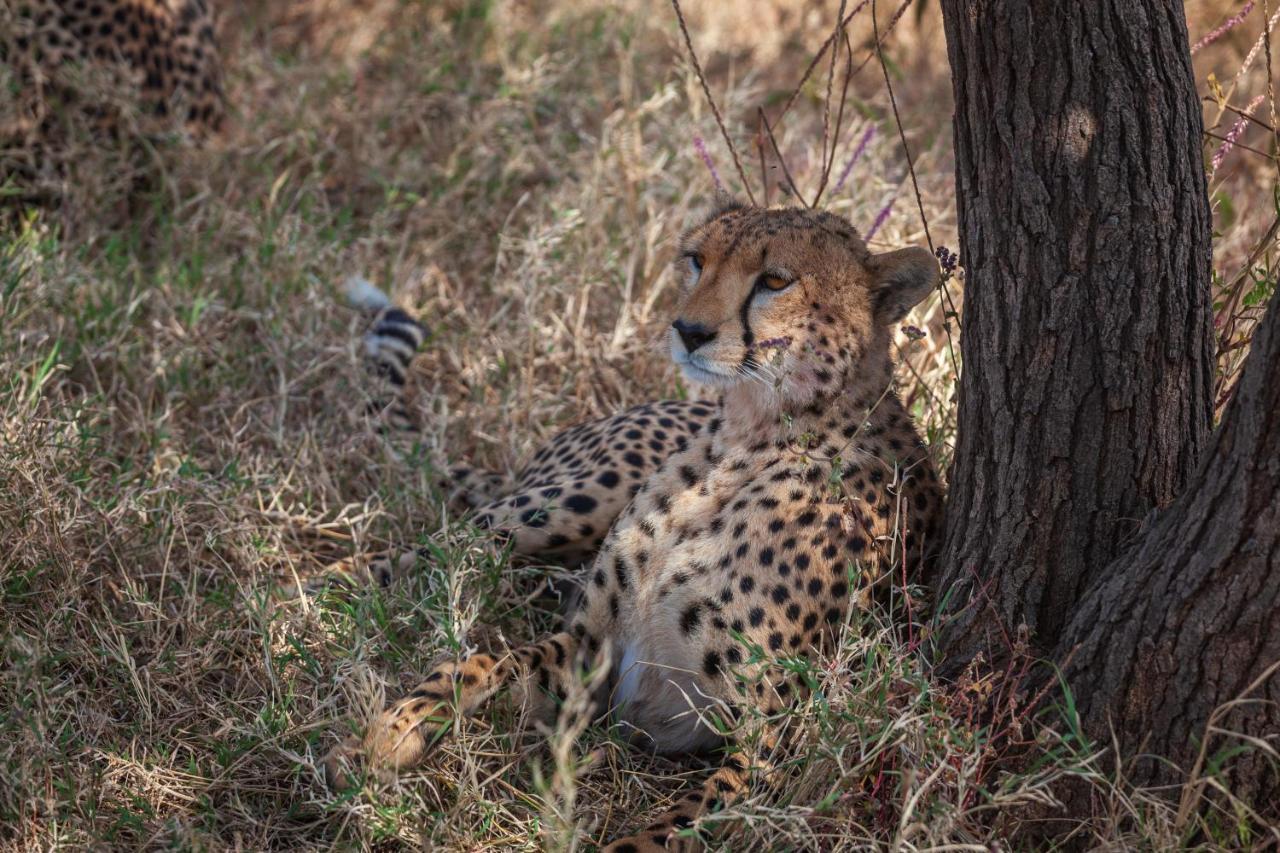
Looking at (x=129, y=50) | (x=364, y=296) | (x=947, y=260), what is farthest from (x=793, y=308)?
(x=129, y=50)

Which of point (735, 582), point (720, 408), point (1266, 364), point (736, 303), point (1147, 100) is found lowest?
point (735, 582)

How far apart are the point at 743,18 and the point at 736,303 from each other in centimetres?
362

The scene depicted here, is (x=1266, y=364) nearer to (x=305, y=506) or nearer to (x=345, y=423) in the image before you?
(x=305, y=506)

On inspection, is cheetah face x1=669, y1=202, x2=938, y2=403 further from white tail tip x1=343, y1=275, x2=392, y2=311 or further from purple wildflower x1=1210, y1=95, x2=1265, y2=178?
white tail tip x1=343, y1=275, x2=392, y2=311

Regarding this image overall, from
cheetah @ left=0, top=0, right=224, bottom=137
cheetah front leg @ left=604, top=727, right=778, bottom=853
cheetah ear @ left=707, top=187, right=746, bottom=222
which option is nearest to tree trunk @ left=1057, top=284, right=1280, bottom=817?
cheetah front leg @ left=604, top=727, right=778, bottom=853

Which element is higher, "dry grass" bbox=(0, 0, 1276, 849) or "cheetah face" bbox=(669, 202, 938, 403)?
"cheetah face" bbox=(669, 202, 938, 403)

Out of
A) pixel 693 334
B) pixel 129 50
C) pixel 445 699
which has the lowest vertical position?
pixel 445 699

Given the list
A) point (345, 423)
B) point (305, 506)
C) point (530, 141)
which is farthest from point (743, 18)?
point (305, 506)

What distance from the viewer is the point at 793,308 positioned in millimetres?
2426

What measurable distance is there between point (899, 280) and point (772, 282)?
217 mm

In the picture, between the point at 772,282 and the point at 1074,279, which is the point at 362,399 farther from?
the point at 1074,279

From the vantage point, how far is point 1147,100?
2.09 m

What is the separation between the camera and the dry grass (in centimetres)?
211

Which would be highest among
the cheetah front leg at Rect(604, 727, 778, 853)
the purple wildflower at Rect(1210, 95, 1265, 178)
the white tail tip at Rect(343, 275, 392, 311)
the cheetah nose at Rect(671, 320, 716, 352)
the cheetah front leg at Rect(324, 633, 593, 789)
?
the purple wildflower at Rect(1210, 95, 1265, 178)
